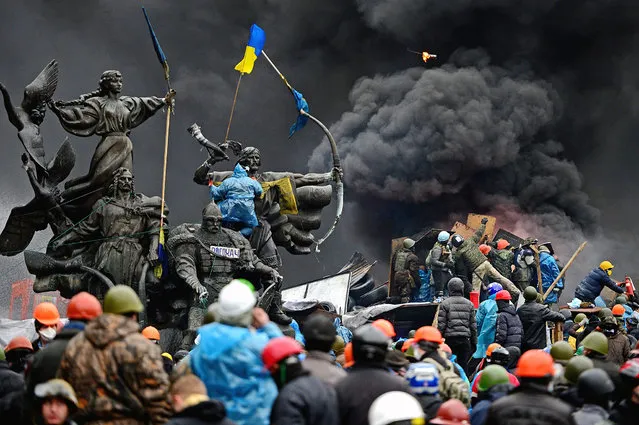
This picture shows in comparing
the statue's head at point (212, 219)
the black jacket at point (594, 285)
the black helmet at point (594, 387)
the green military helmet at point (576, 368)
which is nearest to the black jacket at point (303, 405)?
the black helmet at point (594, 387)

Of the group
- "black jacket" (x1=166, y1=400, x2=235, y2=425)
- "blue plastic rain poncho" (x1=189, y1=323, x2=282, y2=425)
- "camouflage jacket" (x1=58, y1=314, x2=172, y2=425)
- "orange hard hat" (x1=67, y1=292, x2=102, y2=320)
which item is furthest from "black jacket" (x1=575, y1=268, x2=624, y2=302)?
"black jacket" (x1=166, y1=400, x2=235, y2=425)

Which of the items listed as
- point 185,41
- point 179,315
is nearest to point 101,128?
point 179,315

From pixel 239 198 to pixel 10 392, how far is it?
27.6 ft

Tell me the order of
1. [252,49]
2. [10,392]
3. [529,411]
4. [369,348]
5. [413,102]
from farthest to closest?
[413,102] → [252,49] → [10,392] → [369,348] → [529,411]

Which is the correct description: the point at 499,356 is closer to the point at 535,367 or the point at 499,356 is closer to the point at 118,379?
the point at 535,367

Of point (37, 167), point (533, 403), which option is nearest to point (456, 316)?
point (37, 167)

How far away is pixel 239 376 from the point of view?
6.44 meters

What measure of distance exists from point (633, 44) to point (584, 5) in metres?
2.02

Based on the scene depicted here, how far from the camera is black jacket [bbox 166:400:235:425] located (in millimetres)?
5867

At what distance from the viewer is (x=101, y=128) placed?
50.5 feet

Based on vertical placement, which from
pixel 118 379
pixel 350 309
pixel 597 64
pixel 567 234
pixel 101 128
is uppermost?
pixel 597 64

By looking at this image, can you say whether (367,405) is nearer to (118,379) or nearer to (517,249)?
(118,379)

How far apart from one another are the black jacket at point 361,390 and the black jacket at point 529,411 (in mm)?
604

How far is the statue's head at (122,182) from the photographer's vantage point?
14.9 meters
